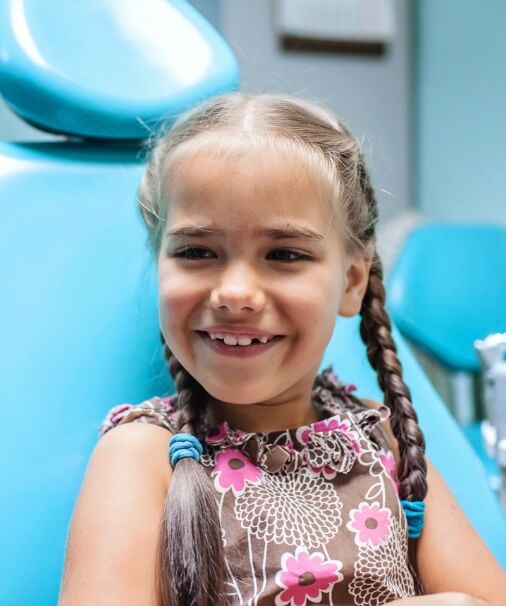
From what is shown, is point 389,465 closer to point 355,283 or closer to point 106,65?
point 355,283

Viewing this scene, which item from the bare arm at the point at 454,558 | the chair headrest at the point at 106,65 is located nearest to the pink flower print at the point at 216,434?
the bare arm at the point at 454,558

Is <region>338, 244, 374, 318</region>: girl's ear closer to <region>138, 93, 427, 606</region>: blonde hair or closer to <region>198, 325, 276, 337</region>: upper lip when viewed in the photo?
<region>138, 93, 427, 606</region>: blonde hair

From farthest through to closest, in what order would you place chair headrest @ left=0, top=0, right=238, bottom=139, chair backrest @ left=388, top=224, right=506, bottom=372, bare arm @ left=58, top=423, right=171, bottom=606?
chair backrest @ left=388, top=224, right=506, bottom=372 → chair headrest @ left=0, top=0, right=238, bottom=139 → bare arm @ left=58, top=423, right=171, bottom=606

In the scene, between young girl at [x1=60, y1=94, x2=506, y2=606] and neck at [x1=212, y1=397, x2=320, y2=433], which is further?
neck at [x1=212, y1=397, x2=320, y2=433]

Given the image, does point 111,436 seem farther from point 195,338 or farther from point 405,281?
point 405,281

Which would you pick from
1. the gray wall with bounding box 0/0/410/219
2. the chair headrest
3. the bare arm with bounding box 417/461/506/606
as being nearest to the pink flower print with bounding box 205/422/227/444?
the bare arm with bounding box 417/461/506/606

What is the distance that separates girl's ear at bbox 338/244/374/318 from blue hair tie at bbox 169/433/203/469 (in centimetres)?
21

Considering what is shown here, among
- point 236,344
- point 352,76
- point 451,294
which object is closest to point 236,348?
point 236,344

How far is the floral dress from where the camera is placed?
66 cm

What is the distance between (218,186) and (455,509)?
421 millimetres

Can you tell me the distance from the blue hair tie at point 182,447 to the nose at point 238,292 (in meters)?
0.12

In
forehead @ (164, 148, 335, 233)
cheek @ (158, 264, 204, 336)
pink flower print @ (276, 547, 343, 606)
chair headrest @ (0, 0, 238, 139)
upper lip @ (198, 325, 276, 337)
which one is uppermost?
chair headrest @ (0, 0, 238, 139)

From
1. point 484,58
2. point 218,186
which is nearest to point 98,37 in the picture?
point 218,186

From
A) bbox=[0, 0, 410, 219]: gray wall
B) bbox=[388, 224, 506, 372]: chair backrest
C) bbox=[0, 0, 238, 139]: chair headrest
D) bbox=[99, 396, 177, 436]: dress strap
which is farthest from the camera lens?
bbox=[0, 0, 410, 219]: gray wall
